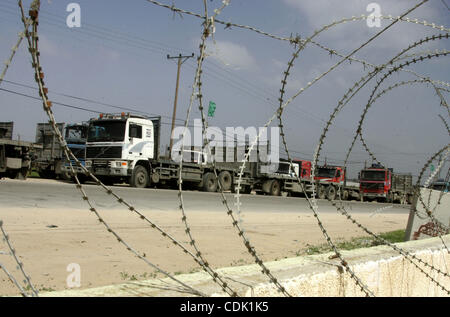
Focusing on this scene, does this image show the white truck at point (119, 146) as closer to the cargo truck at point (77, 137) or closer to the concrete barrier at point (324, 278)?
the cargo truck at point (77, 137)

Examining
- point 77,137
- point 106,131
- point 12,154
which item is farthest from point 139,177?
point 12,154

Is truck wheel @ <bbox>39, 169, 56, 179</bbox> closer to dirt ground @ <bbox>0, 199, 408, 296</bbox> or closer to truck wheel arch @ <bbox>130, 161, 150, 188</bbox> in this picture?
truck wheel arch @ <bbox>130, 161, 150, 188</bbox>

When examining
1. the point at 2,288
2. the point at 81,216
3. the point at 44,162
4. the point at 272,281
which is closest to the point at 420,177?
the point at 272,281

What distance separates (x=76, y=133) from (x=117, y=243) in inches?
591

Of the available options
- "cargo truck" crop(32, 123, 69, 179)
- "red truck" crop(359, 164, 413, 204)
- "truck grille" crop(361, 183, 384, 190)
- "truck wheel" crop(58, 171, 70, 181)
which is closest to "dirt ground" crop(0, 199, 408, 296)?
"truck wheel" crop(58, 171, 70, 181)

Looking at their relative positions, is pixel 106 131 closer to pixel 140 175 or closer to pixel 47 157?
pixel 140 175

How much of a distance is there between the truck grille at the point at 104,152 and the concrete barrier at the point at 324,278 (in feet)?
47.9

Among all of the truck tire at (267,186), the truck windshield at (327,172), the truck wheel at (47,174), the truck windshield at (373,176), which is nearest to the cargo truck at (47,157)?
the truck wheel at (47,174)

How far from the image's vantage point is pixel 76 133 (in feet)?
66.8

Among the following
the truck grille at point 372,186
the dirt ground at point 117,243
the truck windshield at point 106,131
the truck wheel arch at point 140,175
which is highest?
the truck windshield at point 106,131

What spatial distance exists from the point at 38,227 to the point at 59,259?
7.31 feet

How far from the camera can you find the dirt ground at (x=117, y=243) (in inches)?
180

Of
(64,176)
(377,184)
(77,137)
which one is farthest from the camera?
(377,184)

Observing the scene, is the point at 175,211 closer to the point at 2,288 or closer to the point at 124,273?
the point at 124,273
